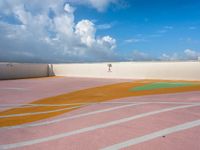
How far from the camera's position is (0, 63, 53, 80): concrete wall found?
25.1m

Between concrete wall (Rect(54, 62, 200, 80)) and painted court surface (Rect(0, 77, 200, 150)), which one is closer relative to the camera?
painted court surface (Rect(0, 77, 200, 150))

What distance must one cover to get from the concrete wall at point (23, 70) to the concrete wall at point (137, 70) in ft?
5.18

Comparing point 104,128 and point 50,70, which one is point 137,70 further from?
point 104,128

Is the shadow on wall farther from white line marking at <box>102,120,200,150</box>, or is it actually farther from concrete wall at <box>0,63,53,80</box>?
white line marking at <box>102,120,200,150</box>

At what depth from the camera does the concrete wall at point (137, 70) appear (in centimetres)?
1938

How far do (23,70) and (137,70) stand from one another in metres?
15.0

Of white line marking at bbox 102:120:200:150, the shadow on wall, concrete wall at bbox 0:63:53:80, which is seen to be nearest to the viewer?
white line marking at bbox 102:120:200:150

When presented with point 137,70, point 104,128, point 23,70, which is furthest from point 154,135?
point 23,70

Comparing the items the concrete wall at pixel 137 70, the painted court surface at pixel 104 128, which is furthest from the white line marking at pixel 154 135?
the concrete wall at pixel 137 70

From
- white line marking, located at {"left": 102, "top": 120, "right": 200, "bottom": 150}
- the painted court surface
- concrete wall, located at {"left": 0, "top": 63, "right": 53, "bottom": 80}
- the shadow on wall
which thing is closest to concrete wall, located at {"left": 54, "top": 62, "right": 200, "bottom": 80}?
the shadow on wall

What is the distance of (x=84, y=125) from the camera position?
5.85m

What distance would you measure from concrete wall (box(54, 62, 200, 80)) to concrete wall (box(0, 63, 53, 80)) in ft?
5.18

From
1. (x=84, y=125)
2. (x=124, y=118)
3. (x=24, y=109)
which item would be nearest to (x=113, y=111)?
(x=124, y=118)

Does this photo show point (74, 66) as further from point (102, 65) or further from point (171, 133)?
point (171, 133)
